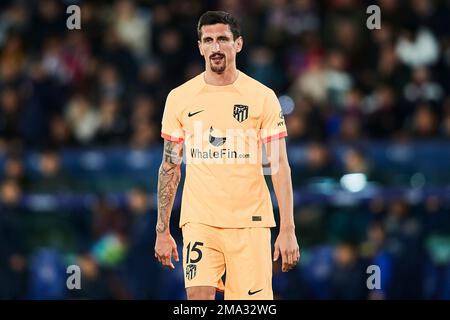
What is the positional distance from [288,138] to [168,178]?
608 cm

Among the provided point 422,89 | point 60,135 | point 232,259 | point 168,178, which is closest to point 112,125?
point 60,135

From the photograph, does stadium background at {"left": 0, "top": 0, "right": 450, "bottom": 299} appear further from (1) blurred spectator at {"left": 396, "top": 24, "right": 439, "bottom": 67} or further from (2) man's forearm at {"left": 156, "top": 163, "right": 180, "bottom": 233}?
(2) man's forearm at {"left": 156, "top": 163, "right": 180, "bottom": 233}

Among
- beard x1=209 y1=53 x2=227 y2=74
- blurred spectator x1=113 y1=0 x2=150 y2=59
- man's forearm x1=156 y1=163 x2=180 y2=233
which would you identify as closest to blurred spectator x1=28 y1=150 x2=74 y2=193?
blurred spectator x1=113 y1=0 x2=150 y2=59

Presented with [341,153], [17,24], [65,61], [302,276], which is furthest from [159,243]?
[17,24]

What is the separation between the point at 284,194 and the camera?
7.79 m

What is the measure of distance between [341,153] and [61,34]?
515 cm

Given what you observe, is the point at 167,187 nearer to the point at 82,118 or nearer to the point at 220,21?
the point at 220,21

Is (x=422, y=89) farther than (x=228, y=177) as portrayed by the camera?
Yes

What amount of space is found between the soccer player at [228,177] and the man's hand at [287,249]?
0.03 feet

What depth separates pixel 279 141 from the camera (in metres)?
7.83

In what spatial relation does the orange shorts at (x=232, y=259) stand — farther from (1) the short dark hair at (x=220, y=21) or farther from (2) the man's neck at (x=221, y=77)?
(1) the short dark hair at (x=220, y=21)

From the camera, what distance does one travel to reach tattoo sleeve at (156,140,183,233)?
8.00 metres

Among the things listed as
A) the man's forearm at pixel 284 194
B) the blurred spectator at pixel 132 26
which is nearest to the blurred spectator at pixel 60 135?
the blurred spectator at pixel 132 26
